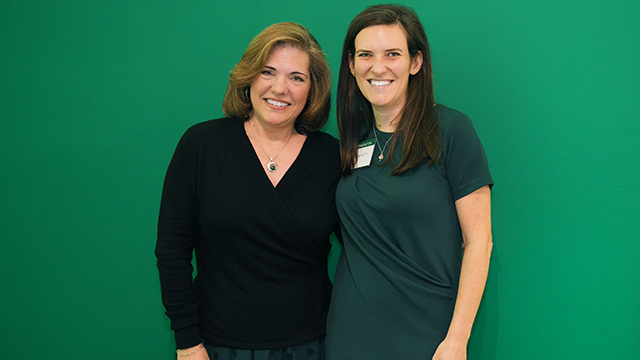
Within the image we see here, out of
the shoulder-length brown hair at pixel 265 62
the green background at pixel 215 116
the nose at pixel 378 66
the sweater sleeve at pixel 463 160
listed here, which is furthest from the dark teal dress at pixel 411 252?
the green background at pixel 215 116

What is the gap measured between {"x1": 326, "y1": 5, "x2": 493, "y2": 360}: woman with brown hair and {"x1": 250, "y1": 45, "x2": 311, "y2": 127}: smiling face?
21 cm

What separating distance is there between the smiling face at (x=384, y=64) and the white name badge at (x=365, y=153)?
0.48 feet

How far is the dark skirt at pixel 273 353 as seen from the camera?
1.39m

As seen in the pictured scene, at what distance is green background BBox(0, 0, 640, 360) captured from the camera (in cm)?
156

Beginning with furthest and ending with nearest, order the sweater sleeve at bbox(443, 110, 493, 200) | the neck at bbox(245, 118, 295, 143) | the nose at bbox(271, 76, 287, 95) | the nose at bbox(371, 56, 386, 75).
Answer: the neck at bbox(245, 118, 295, 143) < the nose at bbox(271, 76, 287, 95) < the nose at bbox(371, 56, 386, 75) < the sweater sleeve at bbox(443, 110, 493, 200)

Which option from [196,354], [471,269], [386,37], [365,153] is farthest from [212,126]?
[471,269]

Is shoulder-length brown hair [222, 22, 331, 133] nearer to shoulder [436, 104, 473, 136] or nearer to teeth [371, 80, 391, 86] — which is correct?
teeth [371, 80, 391, 86]

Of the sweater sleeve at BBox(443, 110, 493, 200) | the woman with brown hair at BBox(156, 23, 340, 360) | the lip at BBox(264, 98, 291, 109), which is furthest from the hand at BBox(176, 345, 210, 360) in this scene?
the sweater sleeve at BBox(443, 110, 493, 200)

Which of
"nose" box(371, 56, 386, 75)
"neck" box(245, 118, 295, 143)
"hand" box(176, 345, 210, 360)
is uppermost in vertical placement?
"nose" box(371, 56, 386, 75)

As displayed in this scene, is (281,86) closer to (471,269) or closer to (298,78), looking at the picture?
(298,78)

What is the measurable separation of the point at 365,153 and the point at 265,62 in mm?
473

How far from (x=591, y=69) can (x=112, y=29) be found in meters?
2.05

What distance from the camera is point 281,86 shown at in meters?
1.43

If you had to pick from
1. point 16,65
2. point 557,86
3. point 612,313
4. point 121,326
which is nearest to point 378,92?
point 557,86
